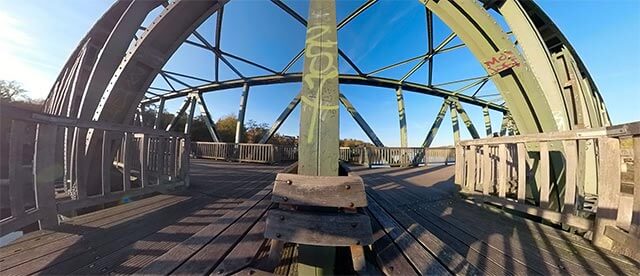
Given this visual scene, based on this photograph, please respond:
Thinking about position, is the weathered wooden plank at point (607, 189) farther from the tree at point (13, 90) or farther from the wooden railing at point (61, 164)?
the tree at point (13, 90)

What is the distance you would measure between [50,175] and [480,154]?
6.19m

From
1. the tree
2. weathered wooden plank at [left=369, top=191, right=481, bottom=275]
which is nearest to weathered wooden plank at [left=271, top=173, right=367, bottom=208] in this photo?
weathered wooden plank at [left=369, top=191, right=481, bottom=275]

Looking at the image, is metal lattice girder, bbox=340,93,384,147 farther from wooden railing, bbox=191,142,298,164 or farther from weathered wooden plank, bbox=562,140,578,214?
weathered wooden plank, bbox=562,140,578,214

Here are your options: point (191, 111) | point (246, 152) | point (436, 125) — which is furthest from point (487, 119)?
point (191, 111)

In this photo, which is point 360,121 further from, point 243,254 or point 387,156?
point 243,254

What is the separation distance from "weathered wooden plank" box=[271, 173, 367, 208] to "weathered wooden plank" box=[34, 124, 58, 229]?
2.73 m

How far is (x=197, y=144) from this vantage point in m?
14.9

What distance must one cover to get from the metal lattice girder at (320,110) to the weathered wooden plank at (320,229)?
30cm

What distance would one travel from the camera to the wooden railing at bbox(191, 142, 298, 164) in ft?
38.9

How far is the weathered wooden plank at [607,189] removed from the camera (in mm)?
1920

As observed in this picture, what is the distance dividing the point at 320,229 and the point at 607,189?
2.94 m

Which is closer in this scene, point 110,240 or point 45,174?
point 110,240

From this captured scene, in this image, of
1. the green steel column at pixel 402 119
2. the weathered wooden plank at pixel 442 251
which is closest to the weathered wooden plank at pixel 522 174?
the weathered wooden plank at pixel 442 251

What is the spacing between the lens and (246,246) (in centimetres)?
134
